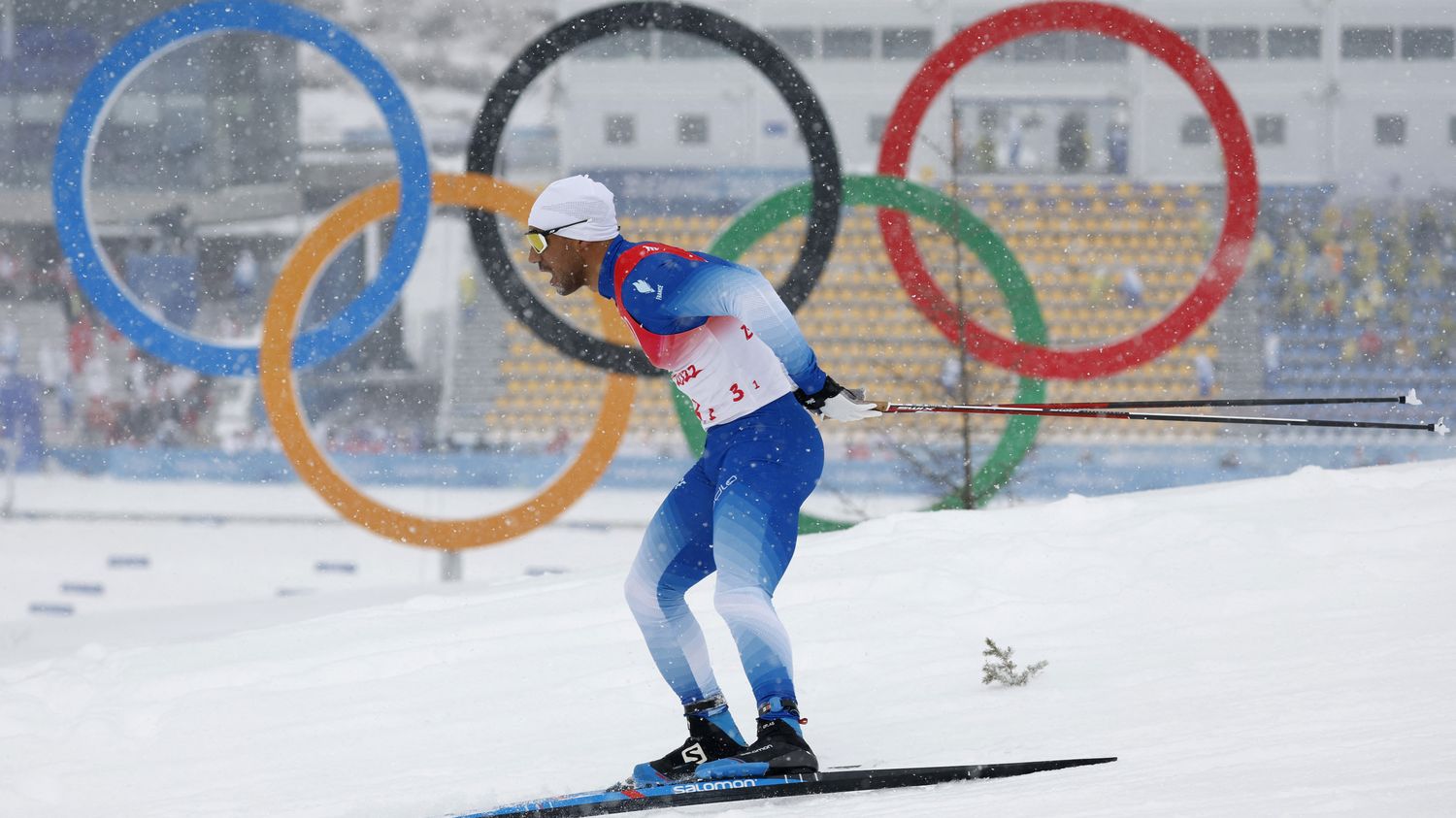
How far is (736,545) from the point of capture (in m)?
2.85

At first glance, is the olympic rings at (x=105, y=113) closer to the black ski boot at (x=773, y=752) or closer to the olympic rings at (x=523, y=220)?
the olympic rings at (x=523, y=220)

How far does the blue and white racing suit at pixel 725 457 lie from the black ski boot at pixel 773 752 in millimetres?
40

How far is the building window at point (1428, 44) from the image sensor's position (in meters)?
7.79

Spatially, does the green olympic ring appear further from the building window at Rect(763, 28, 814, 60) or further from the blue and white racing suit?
the blue and white racing suit

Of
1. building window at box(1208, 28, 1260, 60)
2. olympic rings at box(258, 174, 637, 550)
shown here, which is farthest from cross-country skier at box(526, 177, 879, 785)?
building window at box(1208, 28, 1260, 60)

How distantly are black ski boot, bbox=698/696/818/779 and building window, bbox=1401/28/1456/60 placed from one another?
6.78 metres

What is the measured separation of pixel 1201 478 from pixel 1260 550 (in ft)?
9.76

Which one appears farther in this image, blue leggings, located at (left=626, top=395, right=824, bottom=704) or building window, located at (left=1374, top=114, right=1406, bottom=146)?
building window, located at (left=1374, top=114, right=1406, bottom=146)

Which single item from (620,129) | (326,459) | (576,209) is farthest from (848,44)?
(576,209)

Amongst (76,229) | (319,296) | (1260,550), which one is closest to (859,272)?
(1260,550)

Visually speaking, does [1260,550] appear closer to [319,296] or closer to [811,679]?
[811,679]

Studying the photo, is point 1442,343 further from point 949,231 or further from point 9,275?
point 9,275

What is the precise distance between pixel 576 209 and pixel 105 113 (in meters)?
4.94

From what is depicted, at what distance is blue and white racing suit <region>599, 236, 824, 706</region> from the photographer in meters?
2.82
